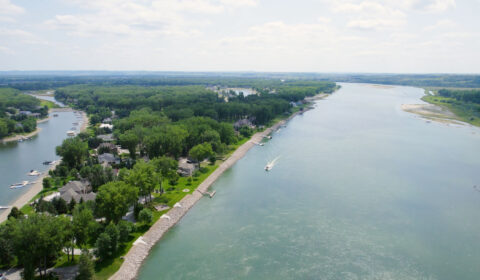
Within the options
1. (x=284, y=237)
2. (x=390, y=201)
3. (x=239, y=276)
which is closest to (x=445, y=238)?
(x=390, y=201)

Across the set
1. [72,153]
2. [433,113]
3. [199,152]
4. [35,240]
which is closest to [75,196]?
[35,240]

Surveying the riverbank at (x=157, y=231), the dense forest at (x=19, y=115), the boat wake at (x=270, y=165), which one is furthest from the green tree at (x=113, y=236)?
Answer: the dense forest at (x=19, y=115)

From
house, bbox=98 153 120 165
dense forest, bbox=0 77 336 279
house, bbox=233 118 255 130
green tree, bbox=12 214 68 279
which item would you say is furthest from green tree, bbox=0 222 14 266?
house, bbox=233 118 255 130

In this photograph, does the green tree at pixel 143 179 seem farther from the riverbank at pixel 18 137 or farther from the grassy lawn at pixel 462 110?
the grassy lawn at pixel 462 110

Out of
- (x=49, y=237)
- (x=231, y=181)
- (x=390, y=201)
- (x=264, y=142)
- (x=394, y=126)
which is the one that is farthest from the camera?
(x=394, y=126)

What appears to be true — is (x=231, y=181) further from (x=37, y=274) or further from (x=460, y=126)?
(x=460, y=126)

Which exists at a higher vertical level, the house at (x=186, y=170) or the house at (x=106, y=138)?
the house at (x=106, y=138)

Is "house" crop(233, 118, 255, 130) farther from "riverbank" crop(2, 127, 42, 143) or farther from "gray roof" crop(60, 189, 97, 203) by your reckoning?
"riverbank" crop(2, 127, 42, 143)
